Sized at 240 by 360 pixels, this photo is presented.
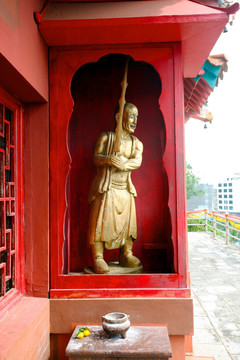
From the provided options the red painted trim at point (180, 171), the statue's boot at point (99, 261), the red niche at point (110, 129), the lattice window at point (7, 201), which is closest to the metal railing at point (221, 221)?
the red niche at point (110, 129)

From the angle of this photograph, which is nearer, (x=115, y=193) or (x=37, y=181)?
(x=37, y=181)

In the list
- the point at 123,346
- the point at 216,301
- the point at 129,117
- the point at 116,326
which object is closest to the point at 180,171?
the point at 129,117

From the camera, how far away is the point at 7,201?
314 cm

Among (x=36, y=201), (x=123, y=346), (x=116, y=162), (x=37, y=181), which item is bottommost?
(x=123, y=346)

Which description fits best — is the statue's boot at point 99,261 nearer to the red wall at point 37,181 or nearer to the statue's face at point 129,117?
the red wall at point 37,181

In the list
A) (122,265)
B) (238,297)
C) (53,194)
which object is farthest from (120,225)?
(238,297)

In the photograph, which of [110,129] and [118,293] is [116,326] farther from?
[110,129]

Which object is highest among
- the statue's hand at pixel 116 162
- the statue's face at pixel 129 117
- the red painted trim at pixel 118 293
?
the statue's face at pixel 129 117

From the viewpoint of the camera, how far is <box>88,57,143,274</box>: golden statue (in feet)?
12.0

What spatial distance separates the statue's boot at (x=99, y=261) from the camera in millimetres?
3579

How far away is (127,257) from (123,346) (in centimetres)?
114

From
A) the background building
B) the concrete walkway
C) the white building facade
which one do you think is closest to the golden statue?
the concrete walkway

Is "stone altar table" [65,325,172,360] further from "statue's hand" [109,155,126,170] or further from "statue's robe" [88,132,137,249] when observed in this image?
"statue's hand" [109,155,126,170]

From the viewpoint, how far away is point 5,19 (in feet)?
7.84
